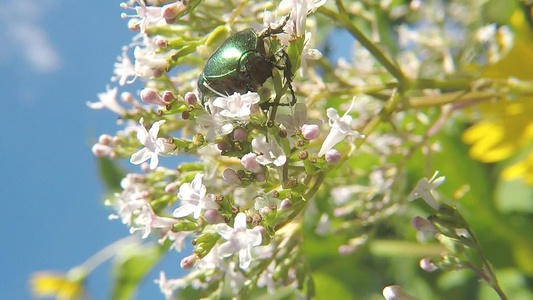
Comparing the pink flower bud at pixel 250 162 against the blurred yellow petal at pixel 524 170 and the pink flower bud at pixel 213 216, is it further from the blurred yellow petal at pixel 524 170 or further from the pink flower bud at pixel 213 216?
the blurred yellow petal at pixel 524 170

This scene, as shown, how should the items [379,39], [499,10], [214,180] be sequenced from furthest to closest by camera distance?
[379,39] < [499,10] < [214,180]

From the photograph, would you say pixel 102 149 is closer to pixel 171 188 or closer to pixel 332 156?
pixel 171 188

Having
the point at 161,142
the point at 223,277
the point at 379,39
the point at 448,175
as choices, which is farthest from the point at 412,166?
the point at 161,142

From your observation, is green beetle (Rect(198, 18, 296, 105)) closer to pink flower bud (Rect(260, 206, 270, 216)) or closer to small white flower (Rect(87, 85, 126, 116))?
pink flower bud (Rect(260, 206, 270, 216))

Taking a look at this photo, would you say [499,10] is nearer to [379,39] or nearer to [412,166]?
[379,39]

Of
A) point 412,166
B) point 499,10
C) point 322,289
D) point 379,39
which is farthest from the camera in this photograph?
point 322,289

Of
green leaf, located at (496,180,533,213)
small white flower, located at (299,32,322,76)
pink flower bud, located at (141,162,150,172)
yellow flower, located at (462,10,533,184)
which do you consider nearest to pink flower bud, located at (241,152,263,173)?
small white flower, located at (299,32,322,76)
